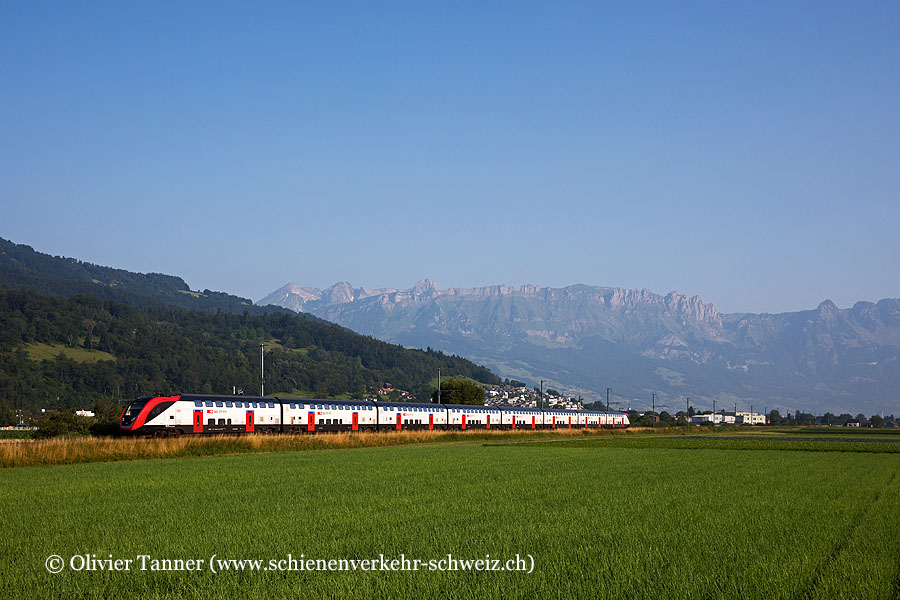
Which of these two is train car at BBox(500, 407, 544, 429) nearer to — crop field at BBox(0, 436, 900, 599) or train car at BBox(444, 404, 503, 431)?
train car at BBox(444, 404, 503, 431)

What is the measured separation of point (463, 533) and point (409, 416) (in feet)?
234

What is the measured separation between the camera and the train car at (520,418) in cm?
10394

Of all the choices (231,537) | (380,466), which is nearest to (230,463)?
(380,466)

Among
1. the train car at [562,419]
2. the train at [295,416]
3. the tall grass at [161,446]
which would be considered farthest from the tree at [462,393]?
the tall grass at [161,446]

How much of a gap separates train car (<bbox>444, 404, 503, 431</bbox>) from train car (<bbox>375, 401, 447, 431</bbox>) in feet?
4.69

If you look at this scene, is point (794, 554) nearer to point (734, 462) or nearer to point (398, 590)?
point (398, 590)

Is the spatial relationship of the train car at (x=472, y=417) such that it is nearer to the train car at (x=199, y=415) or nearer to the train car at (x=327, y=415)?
the train car at (x=327, y=415)

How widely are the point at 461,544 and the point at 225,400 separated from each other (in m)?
52.5

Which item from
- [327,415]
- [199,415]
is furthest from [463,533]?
[327,415]

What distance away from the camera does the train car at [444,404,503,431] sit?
93375 mm

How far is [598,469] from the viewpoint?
33438 millimetres

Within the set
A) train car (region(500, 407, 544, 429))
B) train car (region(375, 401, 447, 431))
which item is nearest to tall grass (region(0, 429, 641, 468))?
train car (region(375, 401, 447, 431))

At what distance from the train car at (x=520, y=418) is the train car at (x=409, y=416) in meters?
13.8

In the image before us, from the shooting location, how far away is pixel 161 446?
1758 inches
